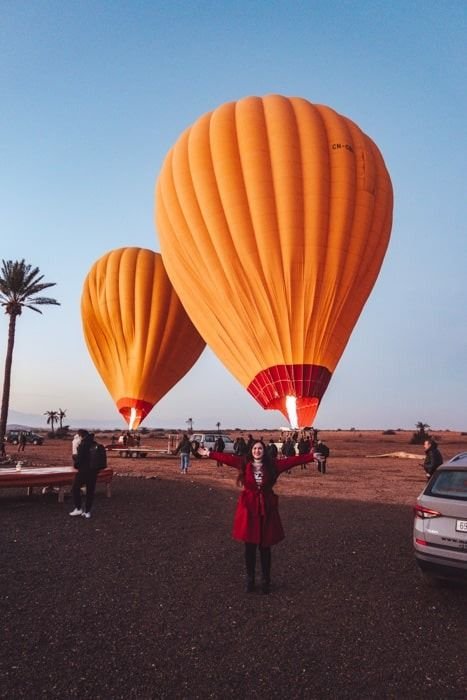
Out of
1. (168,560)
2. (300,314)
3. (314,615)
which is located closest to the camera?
(314,615)

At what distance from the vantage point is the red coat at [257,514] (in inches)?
232

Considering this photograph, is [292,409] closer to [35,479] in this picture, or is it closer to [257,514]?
[35,479]

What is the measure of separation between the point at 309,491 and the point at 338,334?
8281 millimetres

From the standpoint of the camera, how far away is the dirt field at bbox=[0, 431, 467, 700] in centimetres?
386

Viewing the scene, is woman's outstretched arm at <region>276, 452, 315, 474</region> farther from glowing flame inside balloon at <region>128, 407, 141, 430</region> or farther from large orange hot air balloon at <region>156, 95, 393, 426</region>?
glowing flame inside balloon at <region>128, 407, 141, 430</region>

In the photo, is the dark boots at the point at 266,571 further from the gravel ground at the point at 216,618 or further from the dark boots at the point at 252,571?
the gravel ground at the point at 216,618

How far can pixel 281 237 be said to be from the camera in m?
21.5

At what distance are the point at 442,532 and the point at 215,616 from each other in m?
2.62

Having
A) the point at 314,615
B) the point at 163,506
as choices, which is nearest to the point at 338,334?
the point at 163,506

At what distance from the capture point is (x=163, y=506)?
1247cm

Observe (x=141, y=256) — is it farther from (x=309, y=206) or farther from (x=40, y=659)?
(x=40, y=659)

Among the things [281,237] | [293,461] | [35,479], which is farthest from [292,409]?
[293,461]

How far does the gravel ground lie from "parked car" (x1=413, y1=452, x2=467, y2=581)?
515mm

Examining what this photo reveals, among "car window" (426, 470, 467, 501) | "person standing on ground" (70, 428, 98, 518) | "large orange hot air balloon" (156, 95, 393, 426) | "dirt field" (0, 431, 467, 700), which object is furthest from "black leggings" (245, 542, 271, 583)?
"large orange hot air balloon" (156, 95, 393, 426)
